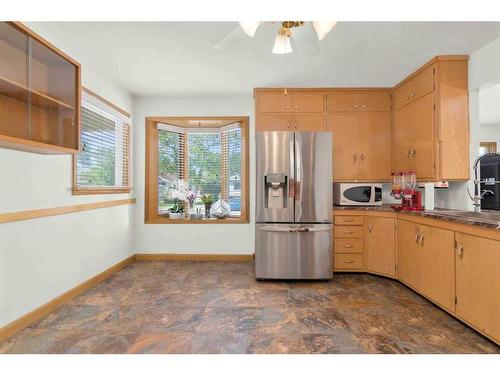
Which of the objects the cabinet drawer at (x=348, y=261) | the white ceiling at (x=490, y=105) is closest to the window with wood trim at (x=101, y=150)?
the cabinet drawer at (x=348, y=261)

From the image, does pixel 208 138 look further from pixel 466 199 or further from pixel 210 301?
pixel 466 199

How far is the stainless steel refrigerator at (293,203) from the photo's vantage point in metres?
3.40

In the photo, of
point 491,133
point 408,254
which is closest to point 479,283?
point 408,254

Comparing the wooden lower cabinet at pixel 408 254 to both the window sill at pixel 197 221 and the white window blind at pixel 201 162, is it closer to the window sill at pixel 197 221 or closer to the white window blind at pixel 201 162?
the window sill at pixel 197 221

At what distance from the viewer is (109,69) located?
332 cm

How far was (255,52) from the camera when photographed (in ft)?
9.39

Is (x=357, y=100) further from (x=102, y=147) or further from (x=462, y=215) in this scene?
(x=102, y=147)

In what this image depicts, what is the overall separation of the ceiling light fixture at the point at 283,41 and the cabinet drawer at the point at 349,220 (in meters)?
2.23

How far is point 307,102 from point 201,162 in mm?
1801

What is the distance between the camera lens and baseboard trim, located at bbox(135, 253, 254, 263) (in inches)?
171

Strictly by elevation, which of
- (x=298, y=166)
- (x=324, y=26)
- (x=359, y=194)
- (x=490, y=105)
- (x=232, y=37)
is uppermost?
(x=490, y=105)

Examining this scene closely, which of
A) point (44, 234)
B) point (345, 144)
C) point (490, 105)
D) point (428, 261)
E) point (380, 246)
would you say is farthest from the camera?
point (490, 105)

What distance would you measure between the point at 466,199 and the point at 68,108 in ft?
12.4
